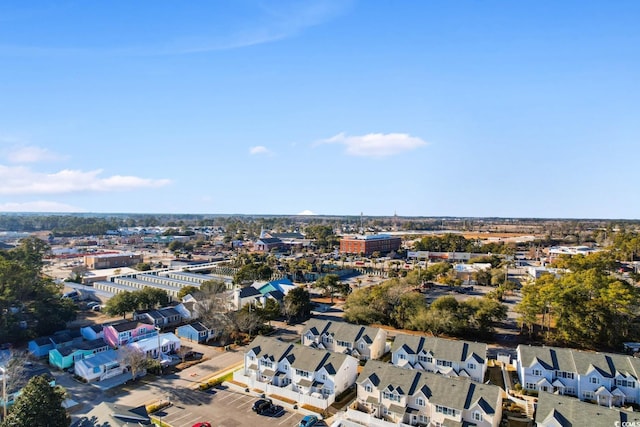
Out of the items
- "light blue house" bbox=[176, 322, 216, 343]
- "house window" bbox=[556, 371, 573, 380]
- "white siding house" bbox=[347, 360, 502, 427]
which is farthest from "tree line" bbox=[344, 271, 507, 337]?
"light blue house" bbox=[176, 322, 216, 343]

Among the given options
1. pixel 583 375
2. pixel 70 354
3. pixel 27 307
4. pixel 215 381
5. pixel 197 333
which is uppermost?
pixel 27 307

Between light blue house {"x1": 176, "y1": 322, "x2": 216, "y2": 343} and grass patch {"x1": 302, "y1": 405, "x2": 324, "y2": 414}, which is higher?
light blue house {"x1": 176, "y1": 322, "x2": 216, "y2": 343}

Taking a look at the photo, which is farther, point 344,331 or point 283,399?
point 344,331

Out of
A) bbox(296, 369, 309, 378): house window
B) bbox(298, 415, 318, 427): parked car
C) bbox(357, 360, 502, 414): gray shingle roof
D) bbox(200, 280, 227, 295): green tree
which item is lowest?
bbox(298, 415, 318, 427): parked car

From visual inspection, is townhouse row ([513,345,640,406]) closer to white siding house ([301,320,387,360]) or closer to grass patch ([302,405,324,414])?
white siding house ([301,320,387,360])

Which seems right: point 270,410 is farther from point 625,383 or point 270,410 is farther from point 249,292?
point 249,292

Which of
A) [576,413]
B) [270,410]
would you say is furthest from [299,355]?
[576,413]

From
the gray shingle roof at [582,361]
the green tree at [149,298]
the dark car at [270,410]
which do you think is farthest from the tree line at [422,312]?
the green tree at [149,298]
